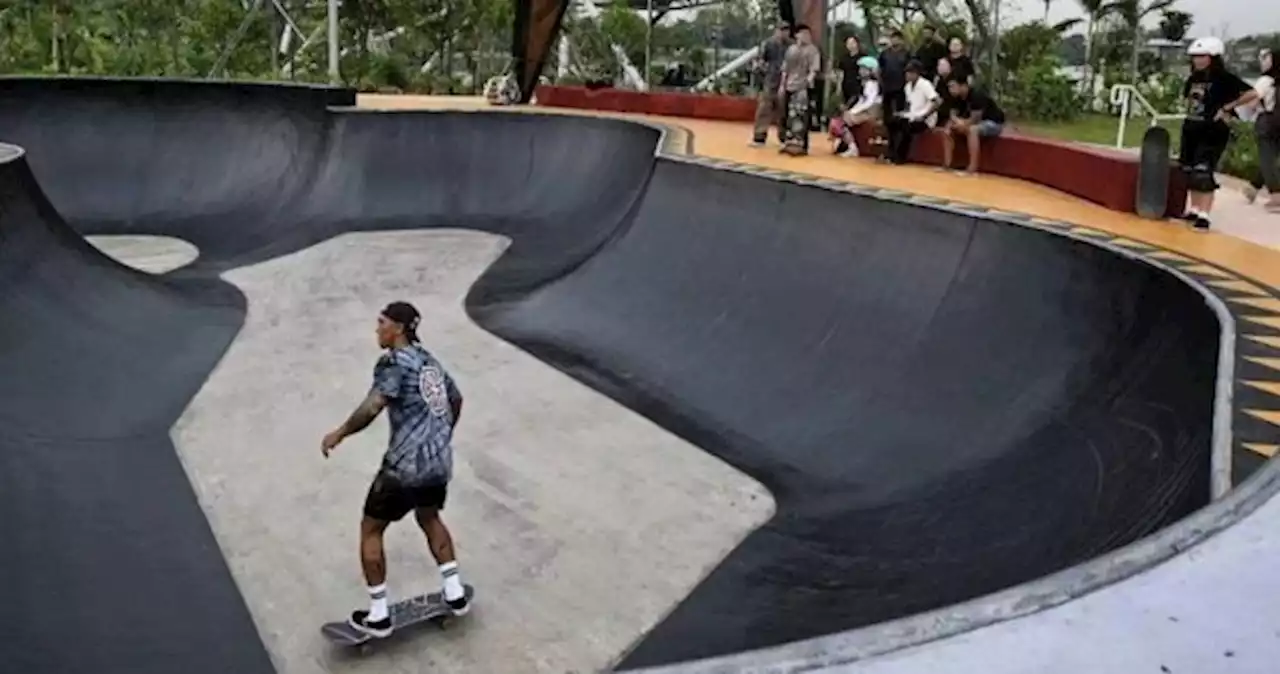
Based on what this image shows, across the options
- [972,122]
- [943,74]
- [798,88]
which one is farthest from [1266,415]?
[798,88]

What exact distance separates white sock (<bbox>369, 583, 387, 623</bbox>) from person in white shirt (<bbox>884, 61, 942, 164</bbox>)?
27.7ft

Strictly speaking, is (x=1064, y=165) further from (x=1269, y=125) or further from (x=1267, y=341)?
(x=1267, y=341)

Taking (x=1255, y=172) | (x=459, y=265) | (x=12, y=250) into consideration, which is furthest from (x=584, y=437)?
(x=1255, y=172)

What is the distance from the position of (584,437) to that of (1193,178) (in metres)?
4.50

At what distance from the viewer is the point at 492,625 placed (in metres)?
5.63

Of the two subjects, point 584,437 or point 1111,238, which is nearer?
point 1111,238

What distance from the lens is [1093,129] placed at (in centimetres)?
2294

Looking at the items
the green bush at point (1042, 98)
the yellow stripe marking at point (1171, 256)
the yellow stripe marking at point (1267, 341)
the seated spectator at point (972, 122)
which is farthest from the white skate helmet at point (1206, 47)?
the green bush at point (1042, 98)

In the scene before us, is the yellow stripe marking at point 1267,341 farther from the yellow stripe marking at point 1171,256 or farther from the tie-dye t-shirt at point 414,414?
the tie-dye t-shirt at point 414,414

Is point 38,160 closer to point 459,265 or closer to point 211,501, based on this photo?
point 459,265

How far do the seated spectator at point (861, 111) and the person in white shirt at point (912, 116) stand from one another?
438 mm

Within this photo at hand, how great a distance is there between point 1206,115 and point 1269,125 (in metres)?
0.96

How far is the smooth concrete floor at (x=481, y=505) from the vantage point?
557 cm

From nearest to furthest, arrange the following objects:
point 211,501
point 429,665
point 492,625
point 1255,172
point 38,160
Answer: point 429,665
point 492,625
point 211,501
point 1255,172
point 38,160
